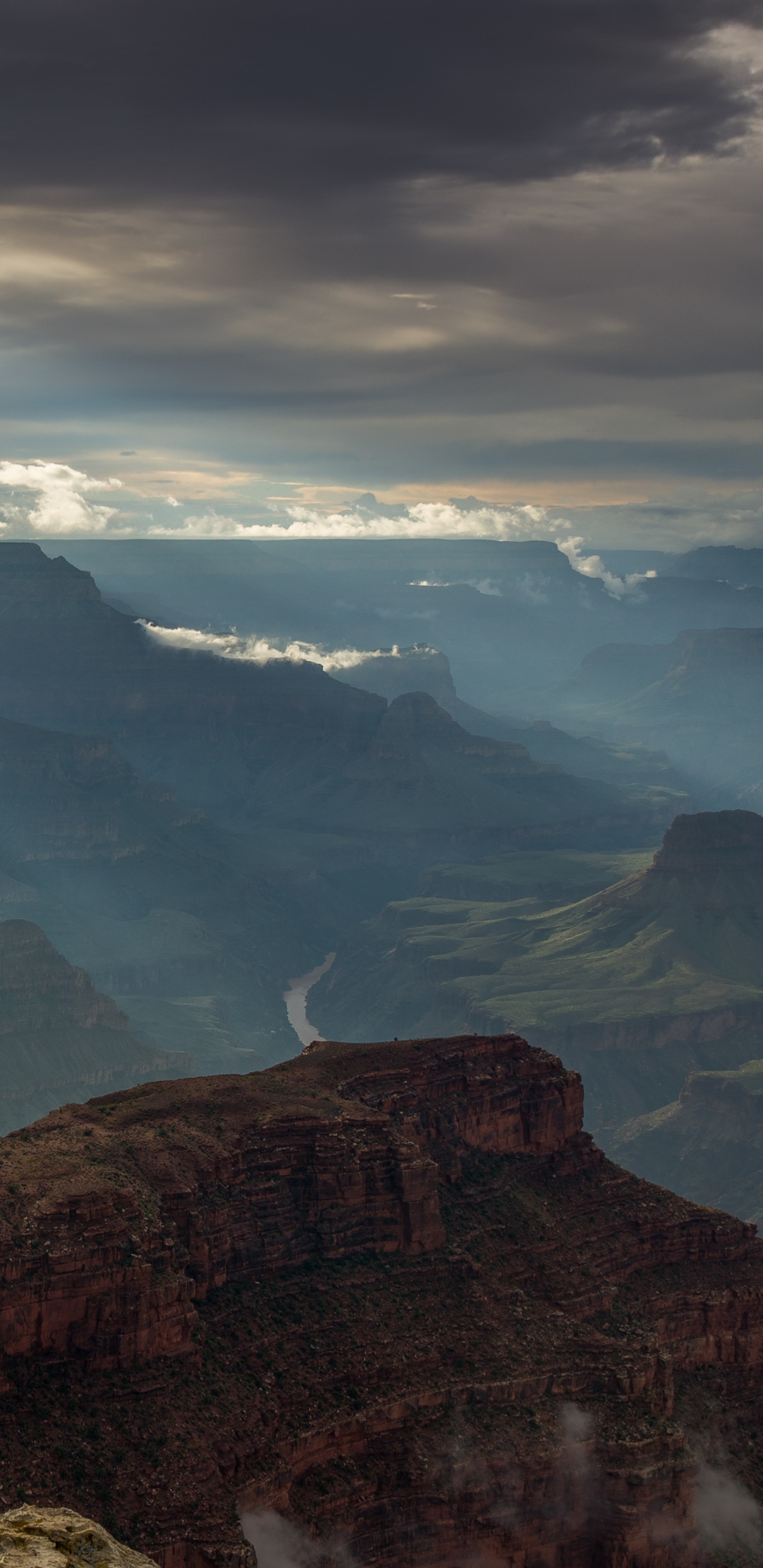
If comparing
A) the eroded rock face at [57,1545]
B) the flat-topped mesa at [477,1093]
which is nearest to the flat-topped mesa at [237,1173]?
the flat-topped mesa at [477,1093]

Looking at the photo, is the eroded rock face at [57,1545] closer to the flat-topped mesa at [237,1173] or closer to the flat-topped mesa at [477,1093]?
the flat-topped mesa at [237,1173]

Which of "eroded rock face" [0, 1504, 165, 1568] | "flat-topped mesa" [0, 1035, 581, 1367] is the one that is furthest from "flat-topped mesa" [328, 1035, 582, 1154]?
"eroded rock face" [0, 1504, 165, 1568]

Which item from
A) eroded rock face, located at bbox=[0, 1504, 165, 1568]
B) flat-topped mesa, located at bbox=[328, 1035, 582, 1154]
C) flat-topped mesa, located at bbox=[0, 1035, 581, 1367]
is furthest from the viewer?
flat-topped mesa, located at bbox=[328, 1035, 582, 1154]

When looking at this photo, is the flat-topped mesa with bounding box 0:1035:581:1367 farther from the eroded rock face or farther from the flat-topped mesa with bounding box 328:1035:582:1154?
the eroded rock face

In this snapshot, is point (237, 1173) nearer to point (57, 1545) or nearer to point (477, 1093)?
point (477, 1093)

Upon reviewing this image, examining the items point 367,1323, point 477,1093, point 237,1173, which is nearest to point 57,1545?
point 367,1323
